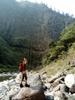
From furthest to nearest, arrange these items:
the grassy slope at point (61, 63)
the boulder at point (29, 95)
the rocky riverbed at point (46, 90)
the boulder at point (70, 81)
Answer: the grassy slope at point (61, 63) < the boulder at point (70, 81) < the rocky riverbed at point (46, 90) < the boulder at point (29, 95)

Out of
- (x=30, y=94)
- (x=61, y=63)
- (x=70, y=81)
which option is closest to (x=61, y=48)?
(x=61, y=63)

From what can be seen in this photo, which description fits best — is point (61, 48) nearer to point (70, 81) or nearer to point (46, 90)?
point (46, 90)

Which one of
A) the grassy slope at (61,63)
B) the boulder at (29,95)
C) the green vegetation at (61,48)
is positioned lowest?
the boulder at (29,95)

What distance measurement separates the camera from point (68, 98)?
22578 mm

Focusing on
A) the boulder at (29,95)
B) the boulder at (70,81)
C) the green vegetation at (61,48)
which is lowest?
the boulder at (29,95)

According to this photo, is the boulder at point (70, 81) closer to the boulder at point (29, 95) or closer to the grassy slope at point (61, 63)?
the boulder at point (29, 95)

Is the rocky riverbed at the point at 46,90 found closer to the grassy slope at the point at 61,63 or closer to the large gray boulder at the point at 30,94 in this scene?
the large gray boulder at the point at 30,94

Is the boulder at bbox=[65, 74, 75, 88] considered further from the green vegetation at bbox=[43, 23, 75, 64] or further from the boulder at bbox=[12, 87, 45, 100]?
the green vegetation at bbox=[43, 23, 75, 64]

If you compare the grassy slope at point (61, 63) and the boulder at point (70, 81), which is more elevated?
the grassy slope at point (61, 63)

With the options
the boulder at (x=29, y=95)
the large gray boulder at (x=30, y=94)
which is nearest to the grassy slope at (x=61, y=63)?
the large gray boulder at (x=30, y=94)

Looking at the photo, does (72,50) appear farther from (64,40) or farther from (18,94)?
(18,94)

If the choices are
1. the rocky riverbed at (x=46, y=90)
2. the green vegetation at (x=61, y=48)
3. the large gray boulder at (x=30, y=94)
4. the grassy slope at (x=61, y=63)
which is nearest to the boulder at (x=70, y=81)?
the rocky riverbed at (x=46, y=90)

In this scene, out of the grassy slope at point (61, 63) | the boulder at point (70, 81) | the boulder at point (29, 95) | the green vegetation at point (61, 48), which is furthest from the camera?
the green vegetation at point (61, 48)

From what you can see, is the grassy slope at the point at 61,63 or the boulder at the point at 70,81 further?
the grassy slope at the point at 61,63
